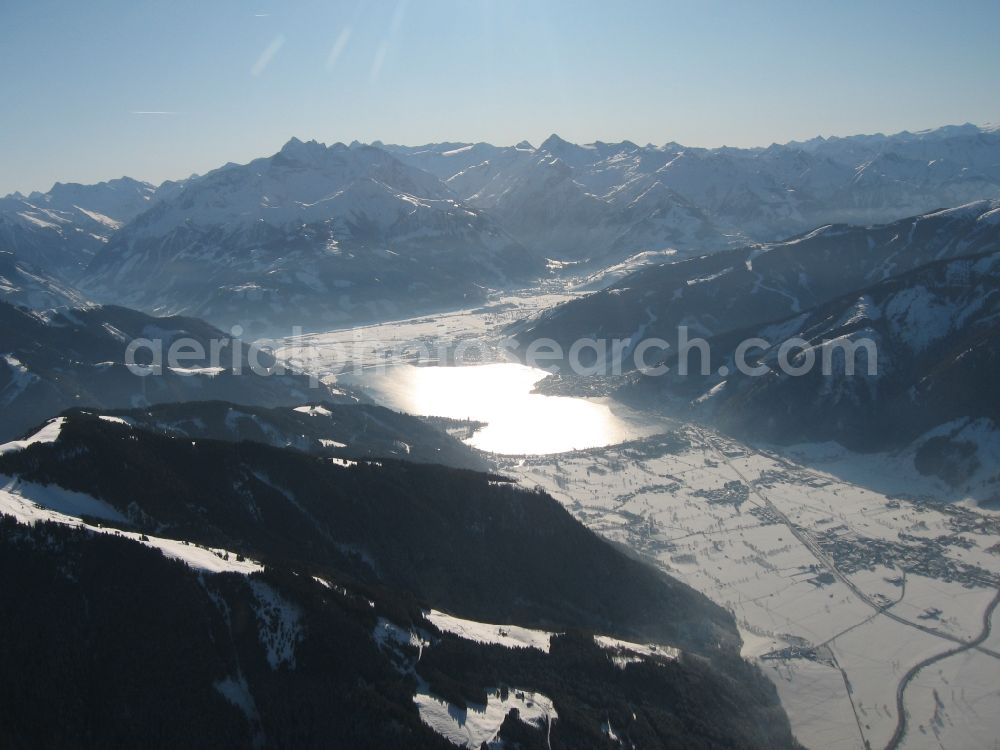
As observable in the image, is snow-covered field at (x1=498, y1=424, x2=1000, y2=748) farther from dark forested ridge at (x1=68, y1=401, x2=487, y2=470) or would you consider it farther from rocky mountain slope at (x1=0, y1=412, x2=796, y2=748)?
dark forested ridge at (x1=68, y1=401, x2=487, y2=470)

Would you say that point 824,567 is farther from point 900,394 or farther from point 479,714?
point 900,394

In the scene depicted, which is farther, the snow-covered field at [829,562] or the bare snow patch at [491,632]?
the snow-covered field at [829,562]

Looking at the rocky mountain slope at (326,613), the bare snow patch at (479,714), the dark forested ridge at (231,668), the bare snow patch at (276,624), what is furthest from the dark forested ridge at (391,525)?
the bare snow patch at (479,714)

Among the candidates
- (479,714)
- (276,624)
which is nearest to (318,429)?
(276,624)

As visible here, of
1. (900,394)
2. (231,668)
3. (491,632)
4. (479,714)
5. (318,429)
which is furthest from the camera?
(900,394)

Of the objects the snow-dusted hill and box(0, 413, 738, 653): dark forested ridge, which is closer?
box(0, 413, 738, 653): dark forested ridge

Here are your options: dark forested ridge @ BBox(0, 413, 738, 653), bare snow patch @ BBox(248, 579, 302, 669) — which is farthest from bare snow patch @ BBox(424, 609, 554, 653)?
bare snow patch @ BBox(248, 579, 302, 669)

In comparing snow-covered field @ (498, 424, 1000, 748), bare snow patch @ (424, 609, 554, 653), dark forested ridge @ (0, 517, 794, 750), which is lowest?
snow-covered field @ (498, 424, 1000, 748)

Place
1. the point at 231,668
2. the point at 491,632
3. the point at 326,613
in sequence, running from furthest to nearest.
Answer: the point at 491,632 < the point at 326,613 < the point at 231,668

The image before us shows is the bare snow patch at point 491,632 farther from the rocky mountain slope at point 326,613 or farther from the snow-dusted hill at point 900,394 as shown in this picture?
the snow-dusted hill at point 900,394

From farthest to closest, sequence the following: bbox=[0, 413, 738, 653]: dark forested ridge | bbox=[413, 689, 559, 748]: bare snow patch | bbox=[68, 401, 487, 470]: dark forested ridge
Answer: bbox=[68, 401, 487, 470]: dark forested ridge, bbox=[0, 413, 738, 653]: dark forested ridge, bbox=[413, 689, 559, 748]: bare snow patch

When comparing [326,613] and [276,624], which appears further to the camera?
[326,613]

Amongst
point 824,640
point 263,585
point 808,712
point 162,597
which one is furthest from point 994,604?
point 162,597
